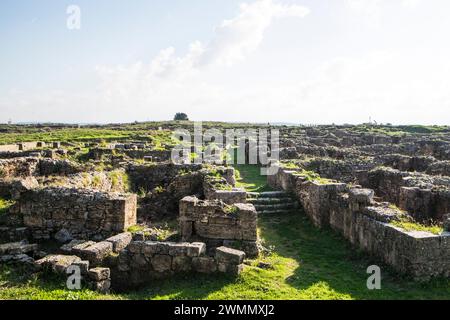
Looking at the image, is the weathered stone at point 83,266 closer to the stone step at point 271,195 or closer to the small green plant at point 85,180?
the small green plant at point 85,180

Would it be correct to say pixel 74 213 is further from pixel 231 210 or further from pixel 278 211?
pixel 278 211

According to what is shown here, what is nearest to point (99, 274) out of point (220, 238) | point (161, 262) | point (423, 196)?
point (161, 262)

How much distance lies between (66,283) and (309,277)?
5.87 m

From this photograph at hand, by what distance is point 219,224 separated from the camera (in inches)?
478

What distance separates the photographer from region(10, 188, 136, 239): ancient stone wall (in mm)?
13141

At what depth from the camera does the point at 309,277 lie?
1052 centimetres

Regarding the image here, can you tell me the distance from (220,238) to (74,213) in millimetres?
4886

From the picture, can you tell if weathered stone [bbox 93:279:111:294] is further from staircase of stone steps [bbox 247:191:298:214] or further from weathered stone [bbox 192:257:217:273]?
staircase of stone steps [bbox 247:191:298:214]

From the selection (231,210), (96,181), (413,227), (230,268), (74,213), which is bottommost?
(230,268)

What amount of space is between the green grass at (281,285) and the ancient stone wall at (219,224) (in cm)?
87

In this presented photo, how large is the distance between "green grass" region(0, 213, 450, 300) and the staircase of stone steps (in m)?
5.75
